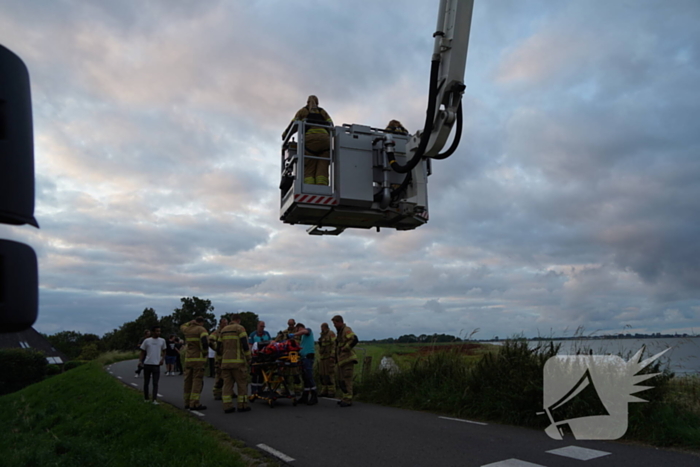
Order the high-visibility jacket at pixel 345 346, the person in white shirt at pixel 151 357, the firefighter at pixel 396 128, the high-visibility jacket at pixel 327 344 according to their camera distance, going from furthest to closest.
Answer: the high-visibility jacket at pixel 327 344 < the person in white shirt at pixel 151 357 < the high-visibility jacket at pixel 345 346 < the firefighter at pixel 396 128

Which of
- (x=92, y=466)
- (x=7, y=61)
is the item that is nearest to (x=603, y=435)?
(x=92, y=466)

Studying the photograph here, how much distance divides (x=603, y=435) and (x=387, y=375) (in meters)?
5.88

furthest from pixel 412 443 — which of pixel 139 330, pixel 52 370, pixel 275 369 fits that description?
pixel 139 330

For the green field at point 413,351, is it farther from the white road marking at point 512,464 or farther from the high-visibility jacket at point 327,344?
the white road marking at point 512,464

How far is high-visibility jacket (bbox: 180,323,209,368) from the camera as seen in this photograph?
445 inches

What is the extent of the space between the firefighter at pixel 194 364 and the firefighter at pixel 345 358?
120 inches

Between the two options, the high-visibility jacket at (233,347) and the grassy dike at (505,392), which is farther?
the high-visibility jacket at (233,347)

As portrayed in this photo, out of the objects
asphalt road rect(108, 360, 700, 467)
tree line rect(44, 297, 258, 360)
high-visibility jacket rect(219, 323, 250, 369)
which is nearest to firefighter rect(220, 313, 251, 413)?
high-visibility jacket rect(219, 323, 250, 369)

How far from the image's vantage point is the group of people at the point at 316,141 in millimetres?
9047

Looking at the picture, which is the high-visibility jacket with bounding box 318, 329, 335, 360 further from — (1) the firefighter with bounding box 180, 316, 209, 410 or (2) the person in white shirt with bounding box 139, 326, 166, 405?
(2) the person in white shirt with bounding box 139, 326, 166, 405

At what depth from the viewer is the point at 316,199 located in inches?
347

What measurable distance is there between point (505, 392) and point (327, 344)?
6067 mm

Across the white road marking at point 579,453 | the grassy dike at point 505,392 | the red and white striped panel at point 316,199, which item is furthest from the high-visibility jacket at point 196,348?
the white road marking at point 579,453

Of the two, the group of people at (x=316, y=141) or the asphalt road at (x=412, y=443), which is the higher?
the group of people at (x=316, y=141)
